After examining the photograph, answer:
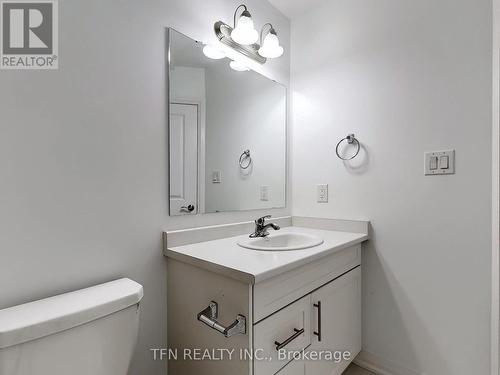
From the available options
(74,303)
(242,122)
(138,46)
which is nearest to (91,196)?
(74,303)

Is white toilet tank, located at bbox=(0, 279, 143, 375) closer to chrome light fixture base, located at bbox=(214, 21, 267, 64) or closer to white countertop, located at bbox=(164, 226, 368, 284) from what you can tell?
white countertop, located at bbox=(164, 226, 368, 284)

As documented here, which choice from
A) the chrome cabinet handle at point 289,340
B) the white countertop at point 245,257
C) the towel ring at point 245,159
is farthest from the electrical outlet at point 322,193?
the chrome cabinet handle at point 289,340

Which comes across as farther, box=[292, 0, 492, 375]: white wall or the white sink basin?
the white sink basin

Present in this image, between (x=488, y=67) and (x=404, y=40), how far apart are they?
1.39 ft

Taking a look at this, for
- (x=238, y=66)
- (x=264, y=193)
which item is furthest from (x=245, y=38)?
(x=264, y=193)

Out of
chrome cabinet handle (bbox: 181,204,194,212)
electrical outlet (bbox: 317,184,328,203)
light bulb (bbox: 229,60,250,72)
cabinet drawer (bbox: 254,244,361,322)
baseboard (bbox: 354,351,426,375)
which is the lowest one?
baseboard (bbox: 354,351,426,375)

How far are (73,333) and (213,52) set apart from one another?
53.7 inches

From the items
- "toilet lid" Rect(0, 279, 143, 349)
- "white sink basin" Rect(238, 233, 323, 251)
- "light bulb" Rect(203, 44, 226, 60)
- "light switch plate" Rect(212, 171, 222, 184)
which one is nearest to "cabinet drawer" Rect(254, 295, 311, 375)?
"white sink basin" Rect(238, 233, 323, 251)

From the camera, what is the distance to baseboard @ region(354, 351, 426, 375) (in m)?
1.47

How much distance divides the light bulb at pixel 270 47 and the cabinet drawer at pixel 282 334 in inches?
54.1

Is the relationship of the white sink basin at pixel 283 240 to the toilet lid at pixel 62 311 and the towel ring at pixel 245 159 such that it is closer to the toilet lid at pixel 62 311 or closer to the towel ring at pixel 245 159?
the towel ring at pixel 245 159

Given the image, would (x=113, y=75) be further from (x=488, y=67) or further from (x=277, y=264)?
(x=488, y=67)

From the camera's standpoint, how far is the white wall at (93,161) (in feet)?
2.79

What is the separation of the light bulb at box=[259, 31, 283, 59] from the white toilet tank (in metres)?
1.44
